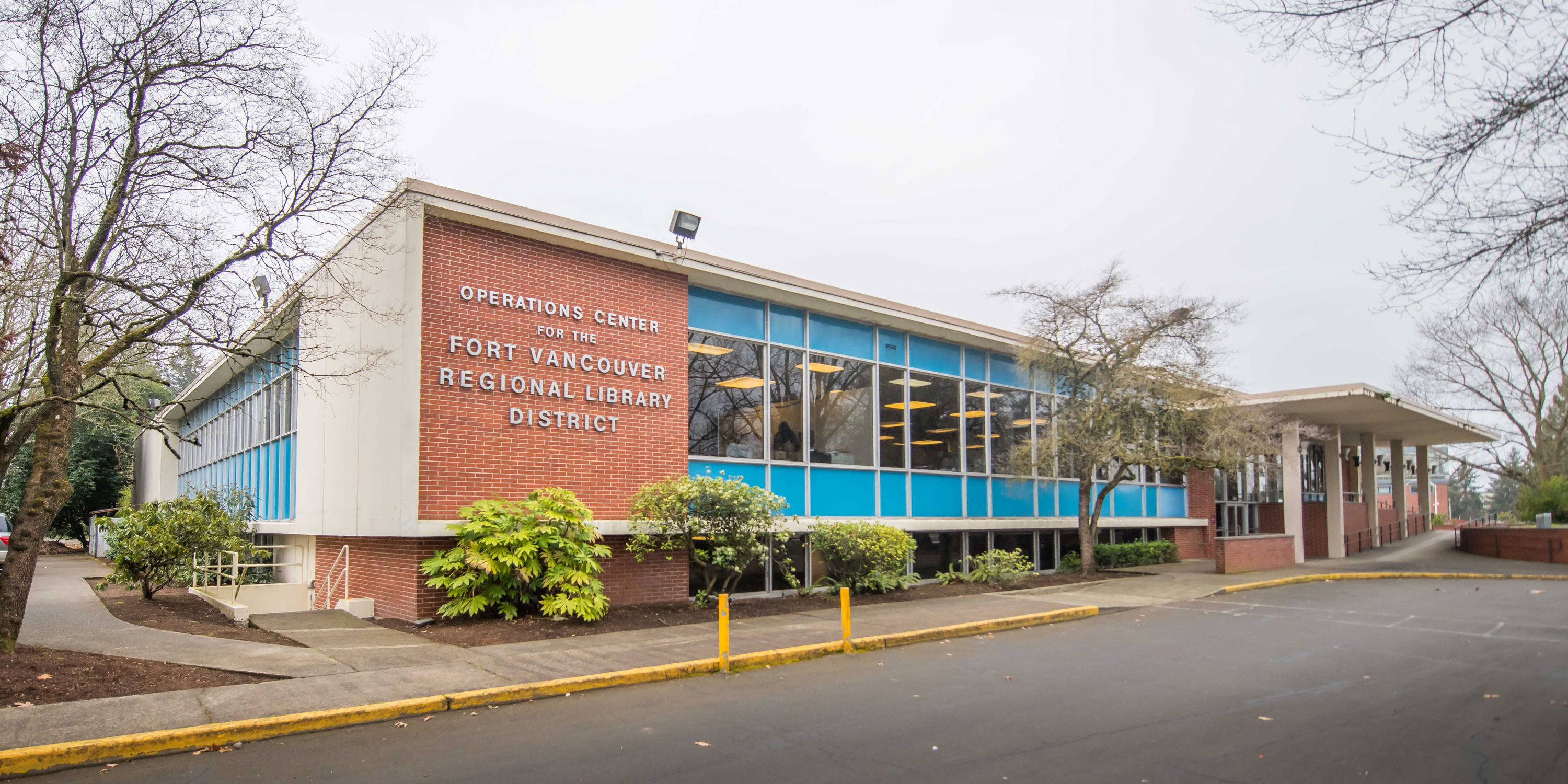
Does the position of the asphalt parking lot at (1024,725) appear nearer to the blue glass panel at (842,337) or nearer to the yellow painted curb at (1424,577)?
the blue glass panel at (842,337)

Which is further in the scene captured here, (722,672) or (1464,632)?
(1464,632)

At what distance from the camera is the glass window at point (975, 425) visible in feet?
67.5

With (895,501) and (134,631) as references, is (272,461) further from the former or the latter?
(895,501)

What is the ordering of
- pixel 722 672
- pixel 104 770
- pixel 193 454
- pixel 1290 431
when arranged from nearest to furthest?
pixel 104 770 < pixel 722 672 < pixel 1290 431 < pixel 193 454

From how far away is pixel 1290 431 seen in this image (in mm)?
25781

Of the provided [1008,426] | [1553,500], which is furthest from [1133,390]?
[1553,500]

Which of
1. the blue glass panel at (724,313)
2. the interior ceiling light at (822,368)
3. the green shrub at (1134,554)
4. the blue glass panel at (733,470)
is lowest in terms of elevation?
the green shrub at (1134,554)

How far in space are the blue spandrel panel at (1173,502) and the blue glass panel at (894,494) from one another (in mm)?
10967

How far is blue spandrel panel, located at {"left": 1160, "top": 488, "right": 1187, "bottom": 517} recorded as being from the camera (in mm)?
26109

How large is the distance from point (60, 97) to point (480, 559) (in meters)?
6.53

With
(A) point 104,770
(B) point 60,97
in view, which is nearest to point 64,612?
(B) point 60,97

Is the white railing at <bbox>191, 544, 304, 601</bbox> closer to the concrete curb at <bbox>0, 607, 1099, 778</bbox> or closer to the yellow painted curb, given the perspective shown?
the concrete curb at <bbox>0, 607, 1099, 778</bbox>

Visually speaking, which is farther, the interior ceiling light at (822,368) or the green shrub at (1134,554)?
the green shrub at (1134,554)

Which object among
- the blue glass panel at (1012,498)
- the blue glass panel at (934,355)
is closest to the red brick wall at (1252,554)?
the blue glass panel at (1012,498)
